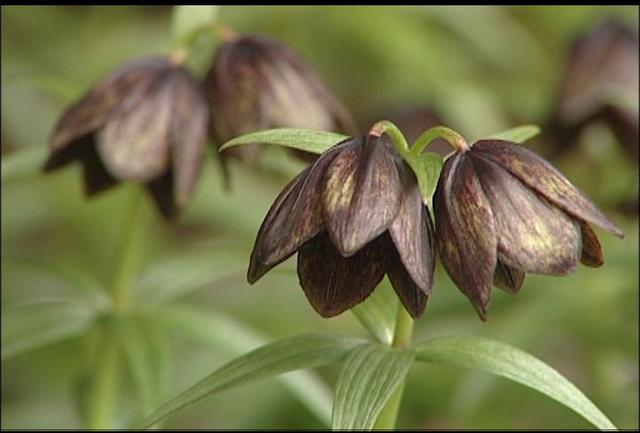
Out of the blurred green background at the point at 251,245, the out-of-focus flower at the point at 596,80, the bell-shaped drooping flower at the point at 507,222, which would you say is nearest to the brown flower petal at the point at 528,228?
the bell-shaped drooping flower at the point at 507,222

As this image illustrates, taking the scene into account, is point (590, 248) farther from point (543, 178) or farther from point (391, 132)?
point (391, 132)

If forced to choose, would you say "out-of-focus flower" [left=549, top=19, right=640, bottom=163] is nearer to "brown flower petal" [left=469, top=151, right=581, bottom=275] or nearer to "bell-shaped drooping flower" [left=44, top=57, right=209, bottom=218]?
"bell-shaped drooping flower" [left=44, top=57, right=209, bottom=218]

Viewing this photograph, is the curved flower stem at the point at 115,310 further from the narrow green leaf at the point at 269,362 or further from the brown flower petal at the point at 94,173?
the narrow green leaf at the point at 269,362

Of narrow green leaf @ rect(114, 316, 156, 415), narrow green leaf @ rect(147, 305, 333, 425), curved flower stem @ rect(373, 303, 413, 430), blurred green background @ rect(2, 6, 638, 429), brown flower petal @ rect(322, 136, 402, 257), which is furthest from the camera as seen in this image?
blurred green background @ rect(2, 6, 638, 429)

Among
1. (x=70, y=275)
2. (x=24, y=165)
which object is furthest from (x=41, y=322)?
(x=24, y=165)

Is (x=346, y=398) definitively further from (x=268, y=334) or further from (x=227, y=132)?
(x=268, y=334)

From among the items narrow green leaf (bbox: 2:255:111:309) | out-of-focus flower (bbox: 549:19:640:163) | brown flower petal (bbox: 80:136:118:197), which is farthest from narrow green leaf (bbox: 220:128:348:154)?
out-of-focus flower (bbox: 549:19:640:163)
